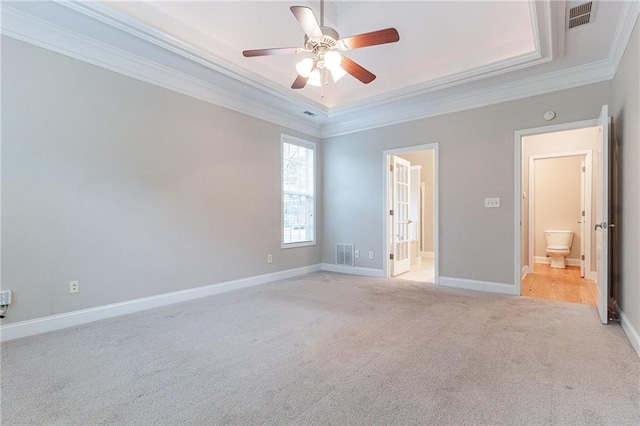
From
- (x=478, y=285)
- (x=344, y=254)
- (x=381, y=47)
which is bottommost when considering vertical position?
(x=478, y=285)

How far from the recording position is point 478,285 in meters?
4.32

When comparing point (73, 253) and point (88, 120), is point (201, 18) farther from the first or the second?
point (73, 253)

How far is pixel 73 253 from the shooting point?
2.99 metres

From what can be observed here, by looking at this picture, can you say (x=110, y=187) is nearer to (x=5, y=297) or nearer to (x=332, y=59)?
(x=5, y=297)

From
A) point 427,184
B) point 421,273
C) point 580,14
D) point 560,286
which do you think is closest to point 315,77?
point 580,14

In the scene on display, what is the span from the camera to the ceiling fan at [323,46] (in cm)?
235

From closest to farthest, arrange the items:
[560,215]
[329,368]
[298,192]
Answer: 1. [329,368]
2. [298,192]
3. [560,215]

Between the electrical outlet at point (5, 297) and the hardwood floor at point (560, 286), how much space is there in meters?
5.55

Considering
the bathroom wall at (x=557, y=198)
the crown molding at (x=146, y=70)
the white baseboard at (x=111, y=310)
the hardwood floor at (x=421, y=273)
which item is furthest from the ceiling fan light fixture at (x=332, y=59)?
the bathroom wall at (x=557, y=198)

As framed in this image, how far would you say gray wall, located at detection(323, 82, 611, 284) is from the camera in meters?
3.95

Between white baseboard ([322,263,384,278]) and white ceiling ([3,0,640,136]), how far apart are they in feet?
8.87

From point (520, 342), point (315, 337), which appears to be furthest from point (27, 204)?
point (520, 342)

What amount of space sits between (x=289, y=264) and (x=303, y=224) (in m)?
0.80

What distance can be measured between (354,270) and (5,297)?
4449 mm
